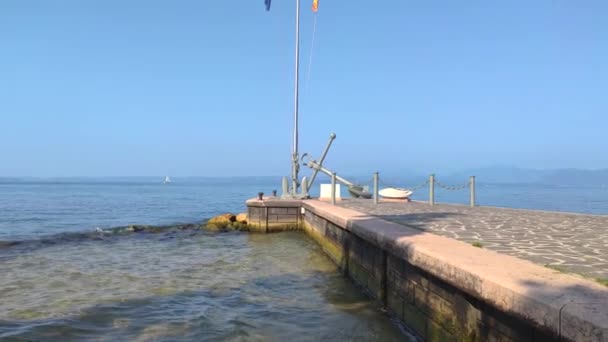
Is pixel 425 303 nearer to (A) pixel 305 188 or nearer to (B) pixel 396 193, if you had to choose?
(A) pixel 305 188

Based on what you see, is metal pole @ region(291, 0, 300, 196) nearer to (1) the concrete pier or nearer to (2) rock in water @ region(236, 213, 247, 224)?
(2) rock in water @ region(236, 213, 247, 224)

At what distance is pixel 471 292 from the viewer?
438 centimetres

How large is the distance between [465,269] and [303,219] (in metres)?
13.6

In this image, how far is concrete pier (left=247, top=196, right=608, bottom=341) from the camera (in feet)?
10.9

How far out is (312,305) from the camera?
8.14 m

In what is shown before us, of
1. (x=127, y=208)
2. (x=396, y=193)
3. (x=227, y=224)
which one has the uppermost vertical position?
(x=396, y=193)

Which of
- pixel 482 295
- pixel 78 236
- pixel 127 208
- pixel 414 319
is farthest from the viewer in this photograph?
pixel 127 208

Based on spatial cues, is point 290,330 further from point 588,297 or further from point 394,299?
point 588,297

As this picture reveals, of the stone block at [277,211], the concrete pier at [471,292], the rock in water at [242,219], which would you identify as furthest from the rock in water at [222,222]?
the concrete pier at [471,292]

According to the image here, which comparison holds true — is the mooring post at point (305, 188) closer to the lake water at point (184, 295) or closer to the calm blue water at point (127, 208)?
the lake water at point (184, 295)

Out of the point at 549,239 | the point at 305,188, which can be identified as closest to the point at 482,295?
the point at 549,239

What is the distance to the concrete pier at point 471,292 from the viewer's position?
3.31 meters

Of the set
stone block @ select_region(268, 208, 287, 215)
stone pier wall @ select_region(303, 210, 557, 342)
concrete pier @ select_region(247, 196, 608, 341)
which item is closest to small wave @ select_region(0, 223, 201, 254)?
stone block @ select_region(268, 208, 287, 215)

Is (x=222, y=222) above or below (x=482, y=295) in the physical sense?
below
